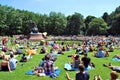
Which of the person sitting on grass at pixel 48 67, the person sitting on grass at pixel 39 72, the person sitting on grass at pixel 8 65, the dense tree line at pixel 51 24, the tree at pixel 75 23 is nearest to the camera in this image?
the person sitting on grass at pixel 39 72

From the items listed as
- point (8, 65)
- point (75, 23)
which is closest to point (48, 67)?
point (8, 65)

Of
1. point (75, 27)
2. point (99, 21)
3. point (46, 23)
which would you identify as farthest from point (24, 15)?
point (99, 21)

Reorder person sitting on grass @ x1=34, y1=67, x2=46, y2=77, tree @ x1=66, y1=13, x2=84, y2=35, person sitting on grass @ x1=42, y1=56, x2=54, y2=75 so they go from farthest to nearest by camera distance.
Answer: tree @ x1=66, y1=13, x2=84, y2=35
person sitting on grass @ x1=42, y1=56, x2=54, y2=75
person sitting on grass @ x1=34, y1=67, x2=46, y2=77

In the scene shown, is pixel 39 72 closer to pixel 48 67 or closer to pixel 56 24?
pixel 48 67

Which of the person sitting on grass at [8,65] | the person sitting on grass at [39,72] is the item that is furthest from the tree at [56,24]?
the person sitting on grass at [39,72]

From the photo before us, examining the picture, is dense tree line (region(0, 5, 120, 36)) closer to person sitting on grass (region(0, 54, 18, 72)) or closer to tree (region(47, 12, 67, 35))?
tree (region(47, 12, 67, 35))

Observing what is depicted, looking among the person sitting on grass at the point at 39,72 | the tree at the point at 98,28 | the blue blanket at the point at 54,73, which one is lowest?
the blue blanket at the point at 54,73

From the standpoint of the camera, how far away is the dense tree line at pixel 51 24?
3334 inches

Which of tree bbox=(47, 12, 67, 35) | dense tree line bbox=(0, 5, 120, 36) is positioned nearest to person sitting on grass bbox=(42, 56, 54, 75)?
dense tree line bbox=(0, 5, 120, 36)

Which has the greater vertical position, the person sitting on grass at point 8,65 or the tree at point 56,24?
the tree at point 56,24

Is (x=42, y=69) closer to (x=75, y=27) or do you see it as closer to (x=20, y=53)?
(x=20, y=53)

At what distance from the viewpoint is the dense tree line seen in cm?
8469

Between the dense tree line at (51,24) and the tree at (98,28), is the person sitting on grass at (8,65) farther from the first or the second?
the tree at (98,28)

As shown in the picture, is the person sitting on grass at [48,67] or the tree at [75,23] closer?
the person sitting on grass at [48,67]
